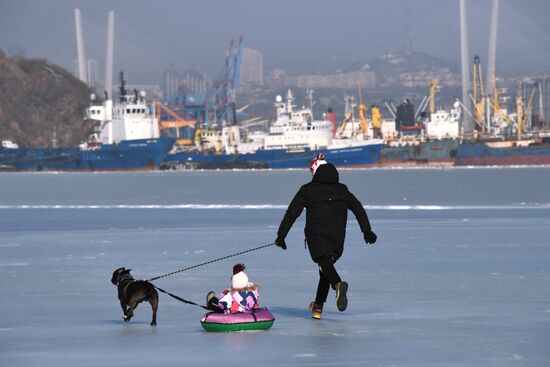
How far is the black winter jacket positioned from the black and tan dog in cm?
123

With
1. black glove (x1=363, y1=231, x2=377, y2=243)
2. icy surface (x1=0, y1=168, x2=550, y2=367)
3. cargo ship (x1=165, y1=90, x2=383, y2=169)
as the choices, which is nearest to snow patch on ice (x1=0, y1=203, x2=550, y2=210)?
icy surface (x1=0, y1=168, x2=550, y2=367)

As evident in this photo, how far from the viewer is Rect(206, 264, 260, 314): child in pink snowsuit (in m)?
11.2

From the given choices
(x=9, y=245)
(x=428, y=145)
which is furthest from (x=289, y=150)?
(x=9, y=245)

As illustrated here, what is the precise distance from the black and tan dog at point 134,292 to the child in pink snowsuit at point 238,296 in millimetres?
513

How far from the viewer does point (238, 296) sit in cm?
1124

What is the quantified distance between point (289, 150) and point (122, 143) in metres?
18.3

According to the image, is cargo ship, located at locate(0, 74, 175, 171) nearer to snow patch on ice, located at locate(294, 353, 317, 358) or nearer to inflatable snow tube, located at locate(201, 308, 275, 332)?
inflatable snow tube, located at locate(201, 308, 275, 332)

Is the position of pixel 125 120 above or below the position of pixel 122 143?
above

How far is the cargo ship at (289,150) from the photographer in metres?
144

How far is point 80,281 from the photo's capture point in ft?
52.1

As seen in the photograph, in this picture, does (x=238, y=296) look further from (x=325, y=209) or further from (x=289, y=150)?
(x=289, y=150)

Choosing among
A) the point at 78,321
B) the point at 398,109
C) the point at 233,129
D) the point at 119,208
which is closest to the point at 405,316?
the point at 78,321

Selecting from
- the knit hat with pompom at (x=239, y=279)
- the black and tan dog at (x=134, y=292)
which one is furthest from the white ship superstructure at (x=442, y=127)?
the knit hat with pompom at (x=239, y=279)

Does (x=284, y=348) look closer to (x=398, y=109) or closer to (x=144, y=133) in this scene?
(x=144, y=133)
